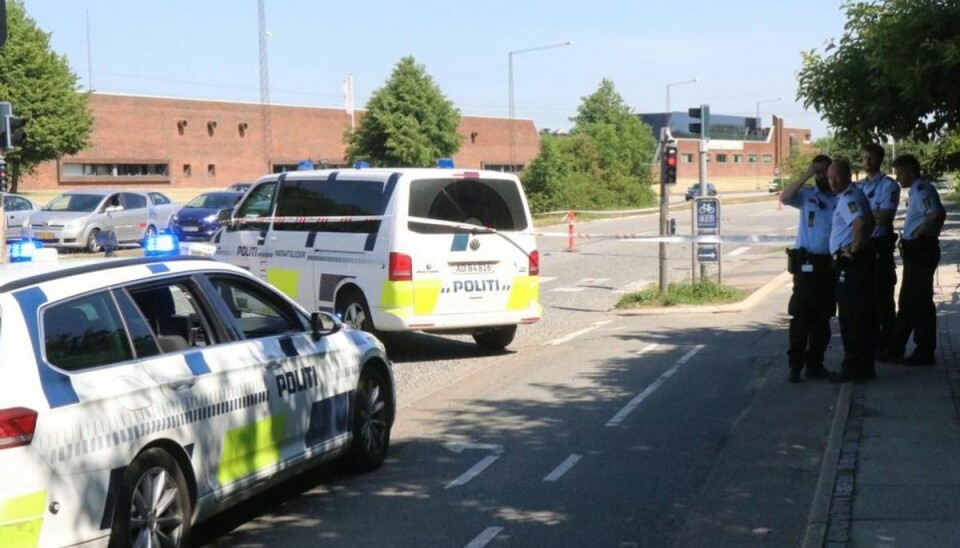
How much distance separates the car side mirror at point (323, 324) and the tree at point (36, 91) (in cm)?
4059

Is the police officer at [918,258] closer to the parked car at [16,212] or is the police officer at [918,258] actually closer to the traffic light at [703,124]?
the traffic light at [703,124]

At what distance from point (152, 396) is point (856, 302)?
21.2ft

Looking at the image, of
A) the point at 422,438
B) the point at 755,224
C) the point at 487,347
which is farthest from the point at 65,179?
the point at 422,438

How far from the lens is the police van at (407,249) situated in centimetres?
1293

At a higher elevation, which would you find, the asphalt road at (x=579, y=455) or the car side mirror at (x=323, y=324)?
the car side mirror at (x=323, y=324)

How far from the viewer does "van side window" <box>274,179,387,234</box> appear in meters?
13.2

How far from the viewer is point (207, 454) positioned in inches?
253

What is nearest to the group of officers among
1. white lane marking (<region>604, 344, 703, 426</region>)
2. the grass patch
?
white lane marking (<region>604, 344, 703, 426</region>)

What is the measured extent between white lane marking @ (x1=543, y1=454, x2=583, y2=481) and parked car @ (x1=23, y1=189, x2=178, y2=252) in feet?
79.6

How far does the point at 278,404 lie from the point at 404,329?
19.1 ft

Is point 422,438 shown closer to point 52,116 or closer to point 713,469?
point 713,469

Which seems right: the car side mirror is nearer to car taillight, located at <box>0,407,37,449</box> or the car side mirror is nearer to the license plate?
car taillight, located at <box>0,407,37,449</box>

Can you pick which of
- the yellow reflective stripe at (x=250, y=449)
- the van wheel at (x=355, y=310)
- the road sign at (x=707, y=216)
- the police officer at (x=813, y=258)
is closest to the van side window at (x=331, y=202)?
the van wheel at (x=355, y=310)

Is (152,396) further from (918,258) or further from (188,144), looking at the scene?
(188,144)
